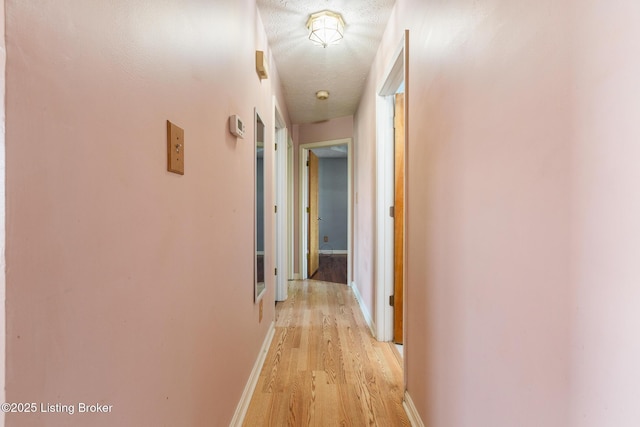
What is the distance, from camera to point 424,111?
1337 millimetres

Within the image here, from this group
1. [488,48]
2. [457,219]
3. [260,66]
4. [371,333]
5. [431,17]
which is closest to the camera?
[488,48]

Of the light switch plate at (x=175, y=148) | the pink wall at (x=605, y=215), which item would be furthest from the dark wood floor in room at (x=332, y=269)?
the pink wall at (x=605, y=215)

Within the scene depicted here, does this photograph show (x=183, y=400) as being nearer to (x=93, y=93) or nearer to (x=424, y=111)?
(x=93, y=93)

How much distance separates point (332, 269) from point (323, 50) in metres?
3.58

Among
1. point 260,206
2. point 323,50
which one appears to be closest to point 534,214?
point 260,206

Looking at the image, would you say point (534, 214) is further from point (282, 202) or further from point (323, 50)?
point (282, 202)

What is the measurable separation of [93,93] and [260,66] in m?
1.54

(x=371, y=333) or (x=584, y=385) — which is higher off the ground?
(x=584, y=385)

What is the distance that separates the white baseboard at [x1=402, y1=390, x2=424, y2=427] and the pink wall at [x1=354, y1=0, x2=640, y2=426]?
7.3 inches

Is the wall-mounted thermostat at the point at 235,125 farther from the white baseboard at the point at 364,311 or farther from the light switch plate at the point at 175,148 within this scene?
the white baseboard at the point at 364,311

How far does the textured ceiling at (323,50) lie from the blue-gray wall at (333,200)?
3.24m

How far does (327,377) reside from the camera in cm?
188

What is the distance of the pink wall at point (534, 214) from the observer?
1.58ft

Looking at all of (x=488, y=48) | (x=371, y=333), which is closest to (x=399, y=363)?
(x=371, y=333)
